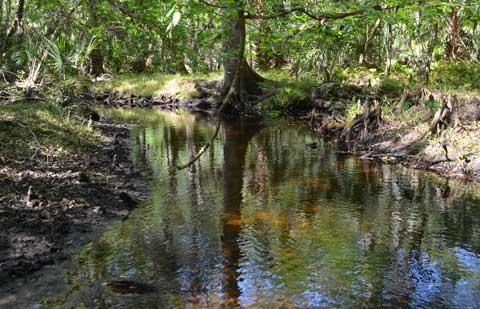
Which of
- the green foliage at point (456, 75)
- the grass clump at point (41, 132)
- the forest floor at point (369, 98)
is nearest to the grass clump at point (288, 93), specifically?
the forest floor at point (369, 98)

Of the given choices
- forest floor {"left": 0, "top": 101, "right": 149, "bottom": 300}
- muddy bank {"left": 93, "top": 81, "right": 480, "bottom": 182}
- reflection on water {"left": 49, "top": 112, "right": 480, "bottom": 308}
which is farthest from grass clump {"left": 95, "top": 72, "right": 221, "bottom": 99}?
reflection on water {"left": 49, "top": 112, "right": 480, "bottom": 308}

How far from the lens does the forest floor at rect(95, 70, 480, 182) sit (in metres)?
12.5

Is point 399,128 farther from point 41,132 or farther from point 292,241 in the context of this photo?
point 41,132

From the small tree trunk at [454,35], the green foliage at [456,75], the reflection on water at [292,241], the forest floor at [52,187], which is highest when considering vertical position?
the small tree trunk at [454,35]

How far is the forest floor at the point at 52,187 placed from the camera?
21.6ft

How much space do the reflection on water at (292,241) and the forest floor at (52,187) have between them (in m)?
0.44

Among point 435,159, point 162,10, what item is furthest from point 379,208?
point 162,10

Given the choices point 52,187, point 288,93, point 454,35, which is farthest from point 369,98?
point 52,187

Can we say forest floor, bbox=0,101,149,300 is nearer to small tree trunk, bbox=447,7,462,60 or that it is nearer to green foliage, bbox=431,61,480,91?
green foliage, bbox=431,61,480,91

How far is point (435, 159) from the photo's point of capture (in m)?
12.5

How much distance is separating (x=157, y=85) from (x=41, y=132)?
56.5 ft

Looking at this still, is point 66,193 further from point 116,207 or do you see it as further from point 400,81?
point 400,81

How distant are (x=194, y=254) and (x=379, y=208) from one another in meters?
3.80

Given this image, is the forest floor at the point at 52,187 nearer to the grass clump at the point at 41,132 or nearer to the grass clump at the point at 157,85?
the grass clump at the point at 41,132
